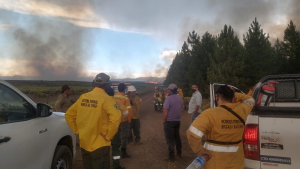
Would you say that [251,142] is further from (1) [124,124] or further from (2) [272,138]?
(1) [124,124]

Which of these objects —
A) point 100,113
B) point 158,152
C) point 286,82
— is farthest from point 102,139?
point 158,152

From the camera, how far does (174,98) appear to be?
569 centimetres

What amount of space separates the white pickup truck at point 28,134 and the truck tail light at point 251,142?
2.64 metres

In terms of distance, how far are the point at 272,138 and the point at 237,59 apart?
14473 mm

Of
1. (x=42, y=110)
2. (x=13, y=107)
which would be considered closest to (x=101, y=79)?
(x=42, y=110)

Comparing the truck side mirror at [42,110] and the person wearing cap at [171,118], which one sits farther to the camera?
the person wearing cap at [171,118]

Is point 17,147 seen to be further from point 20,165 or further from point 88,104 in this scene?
point 88,104

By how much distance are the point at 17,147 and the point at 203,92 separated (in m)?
20.5

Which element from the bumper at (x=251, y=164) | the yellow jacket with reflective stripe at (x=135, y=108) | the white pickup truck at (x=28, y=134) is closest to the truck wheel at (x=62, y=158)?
the white pickup truck at (x=28, y=134)

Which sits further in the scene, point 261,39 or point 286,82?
point 261,39

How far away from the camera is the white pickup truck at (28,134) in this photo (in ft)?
8.11

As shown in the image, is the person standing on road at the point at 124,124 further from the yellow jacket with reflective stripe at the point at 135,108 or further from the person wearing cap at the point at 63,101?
the person wearing cap at the point at 63,101

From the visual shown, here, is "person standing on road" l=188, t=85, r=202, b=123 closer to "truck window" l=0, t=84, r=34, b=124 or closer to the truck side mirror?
the truck side mirror

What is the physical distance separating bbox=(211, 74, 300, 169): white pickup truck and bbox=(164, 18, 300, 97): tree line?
42.9 ft
